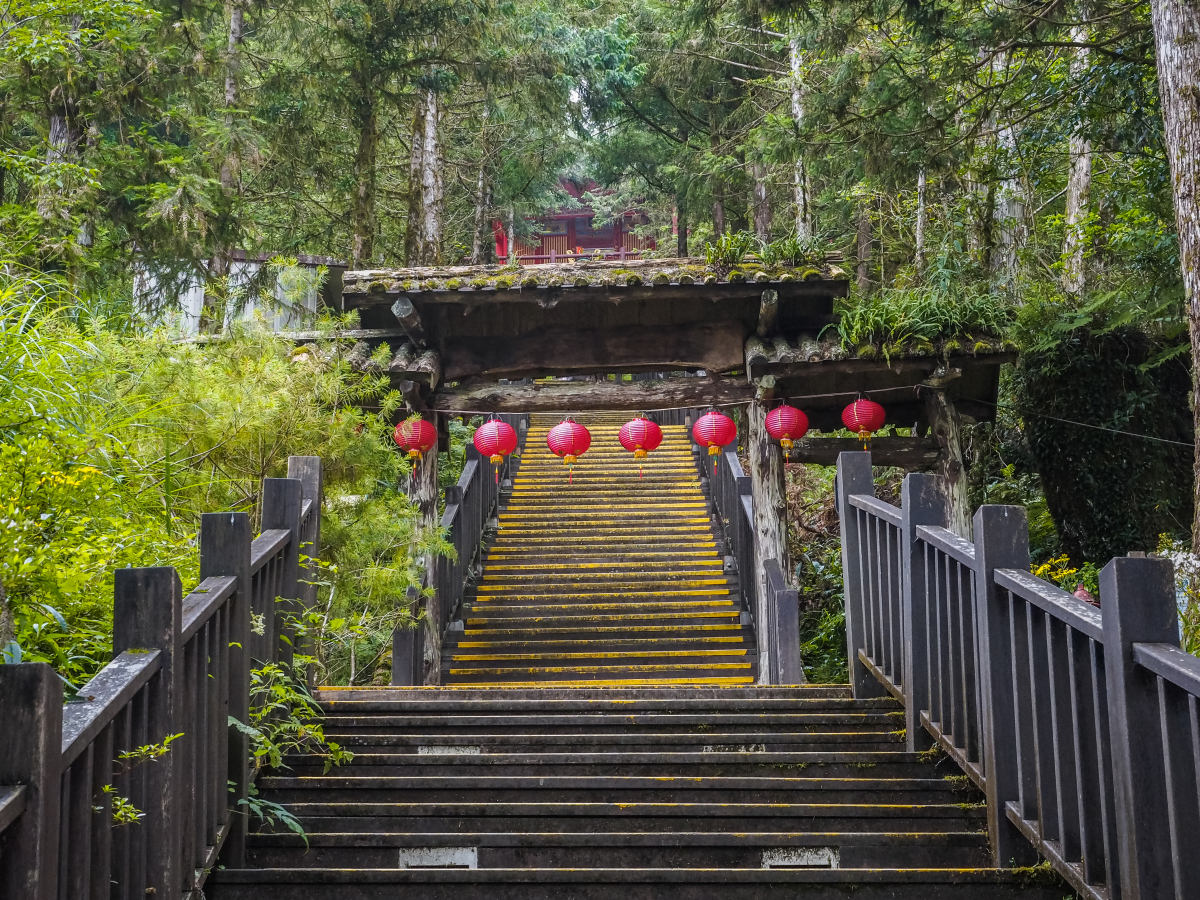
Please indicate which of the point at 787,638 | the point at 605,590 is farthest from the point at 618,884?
the point at 605,590

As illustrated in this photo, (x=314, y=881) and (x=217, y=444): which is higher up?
(x=217, y=444)

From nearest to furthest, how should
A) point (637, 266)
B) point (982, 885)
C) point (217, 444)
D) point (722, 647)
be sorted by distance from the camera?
point (982, 885)
point (217, 444)
point (637, 266)
point (722, 647)

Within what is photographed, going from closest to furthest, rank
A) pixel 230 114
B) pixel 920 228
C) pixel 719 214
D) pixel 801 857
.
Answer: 1. pixel 801 857
2. pixel 230 114
3. pixel 920 228
4. pixel 719 214

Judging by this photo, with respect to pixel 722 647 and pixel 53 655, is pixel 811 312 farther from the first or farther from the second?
pixel 53 655

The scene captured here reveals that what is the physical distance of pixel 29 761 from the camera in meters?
1.60

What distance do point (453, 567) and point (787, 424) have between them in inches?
138

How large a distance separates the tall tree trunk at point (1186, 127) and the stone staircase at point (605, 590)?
445 centimetres

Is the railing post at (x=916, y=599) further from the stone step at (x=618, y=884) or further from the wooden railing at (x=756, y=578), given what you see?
the wooden railing at (x=756, y=578)

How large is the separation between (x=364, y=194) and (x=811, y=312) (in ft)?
21.0

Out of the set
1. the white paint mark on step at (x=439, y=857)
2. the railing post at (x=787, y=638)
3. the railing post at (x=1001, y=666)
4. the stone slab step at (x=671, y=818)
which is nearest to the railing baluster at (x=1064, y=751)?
the railing post at (x=1001, y=666)

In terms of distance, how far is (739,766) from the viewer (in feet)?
11.1

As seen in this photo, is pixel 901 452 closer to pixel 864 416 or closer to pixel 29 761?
pixel 864 416

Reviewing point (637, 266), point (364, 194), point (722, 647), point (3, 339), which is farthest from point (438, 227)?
point (3, 339)

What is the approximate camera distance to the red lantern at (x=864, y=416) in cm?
758
